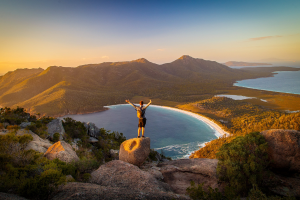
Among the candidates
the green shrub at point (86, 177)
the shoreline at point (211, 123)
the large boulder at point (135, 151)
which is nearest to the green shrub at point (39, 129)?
the large boulder at point (135, 151)

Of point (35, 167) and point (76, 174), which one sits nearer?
point (35, 167)

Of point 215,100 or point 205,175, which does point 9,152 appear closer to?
point 205,175

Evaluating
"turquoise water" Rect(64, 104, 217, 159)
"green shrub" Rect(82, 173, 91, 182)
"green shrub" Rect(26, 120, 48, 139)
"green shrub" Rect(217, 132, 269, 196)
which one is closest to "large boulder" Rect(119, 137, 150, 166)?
"green shrub" Rect(82, 173, 91, 182)

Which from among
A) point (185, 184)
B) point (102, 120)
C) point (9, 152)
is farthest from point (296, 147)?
point (102, 120)

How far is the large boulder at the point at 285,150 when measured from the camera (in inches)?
458

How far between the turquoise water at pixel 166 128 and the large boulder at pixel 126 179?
3795 cm

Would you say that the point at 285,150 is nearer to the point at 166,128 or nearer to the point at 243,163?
the point at 243,163

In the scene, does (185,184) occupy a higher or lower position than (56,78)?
lower

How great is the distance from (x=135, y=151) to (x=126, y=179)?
315 cm

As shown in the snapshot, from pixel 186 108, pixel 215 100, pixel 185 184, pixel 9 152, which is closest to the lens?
pixel 9 152

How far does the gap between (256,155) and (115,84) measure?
18265 centimetres

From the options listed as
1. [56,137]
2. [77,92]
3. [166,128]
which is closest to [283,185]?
[56,137]

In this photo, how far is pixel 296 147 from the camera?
11664mm

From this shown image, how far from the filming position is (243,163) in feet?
34.9
